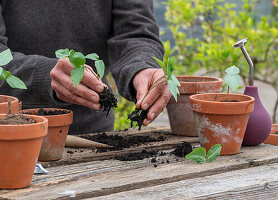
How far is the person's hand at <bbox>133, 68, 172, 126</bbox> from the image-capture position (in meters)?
1.51

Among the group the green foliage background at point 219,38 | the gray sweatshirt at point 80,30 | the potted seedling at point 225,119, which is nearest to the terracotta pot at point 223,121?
the potted seedling at point 225,119

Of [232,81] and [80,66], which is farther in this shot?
[232,81]

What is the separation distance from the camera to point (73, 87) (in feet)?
4.99

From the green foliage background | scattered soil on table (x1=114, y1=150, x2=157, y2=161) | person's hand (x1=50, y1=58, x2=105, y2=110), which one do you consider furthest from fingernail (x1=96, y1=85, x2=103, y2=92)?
the green foliage background

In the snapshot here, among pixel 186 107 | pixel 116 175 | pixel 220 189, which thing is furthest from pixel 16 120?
pixel 186 107

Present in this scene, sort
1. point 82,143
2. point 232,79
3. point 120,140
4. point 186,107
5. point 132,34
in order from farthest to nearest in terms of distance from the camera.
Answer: point 132,34 < point 186,107 < point 120,140 < point 82,143 < point 232,79

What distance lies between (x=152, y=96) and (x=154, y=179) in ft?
1.28

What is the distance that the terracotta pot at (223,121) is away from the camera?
147 centimetres

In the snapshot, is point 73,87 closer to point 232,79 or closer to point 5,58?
point 5,58

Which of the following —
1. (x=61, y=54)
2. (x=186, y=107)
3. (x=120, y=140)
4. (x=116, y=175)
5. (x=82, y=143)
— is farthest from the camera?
(x=186, y=107)

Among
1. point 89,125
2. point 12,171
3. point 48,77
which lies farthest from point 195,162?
point 89,125

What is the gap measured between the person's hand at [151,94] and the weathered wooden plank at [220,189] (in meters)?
0.34

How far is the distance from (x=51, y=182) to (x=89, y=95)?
1.21ft

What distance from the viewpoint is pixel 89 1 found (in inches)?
83.4
